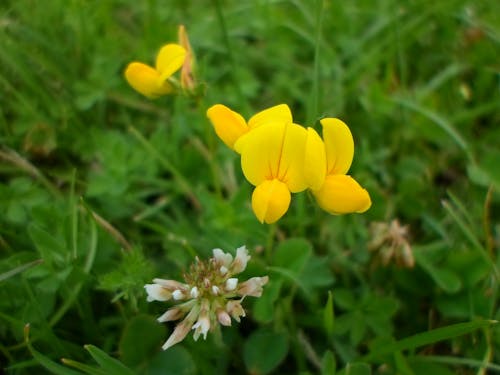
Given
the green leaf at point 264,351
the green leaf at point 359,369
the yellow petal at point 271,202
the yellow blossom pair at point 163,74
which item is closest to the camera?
the yellow petal at point 271,202

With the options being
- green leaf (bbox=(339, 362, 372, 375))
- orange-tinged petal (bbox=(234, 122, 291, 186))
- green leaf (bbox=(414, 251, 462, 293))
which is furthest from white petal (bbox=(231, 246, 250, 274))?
green leaf (bbox=(414, 251, 462, 293))

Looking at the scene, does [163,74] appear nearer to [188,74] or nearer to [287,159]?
[188,74]

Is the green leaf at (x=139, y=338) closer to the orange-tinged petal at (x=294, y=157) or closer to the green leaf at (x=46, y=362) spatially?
the green leaf at (x=46, y=362)

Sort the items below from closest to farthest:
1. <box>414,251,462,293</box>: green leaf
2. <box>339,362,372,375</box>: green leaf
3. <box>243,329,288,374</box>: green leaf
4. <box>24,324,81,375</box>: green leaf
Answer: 1. <box>24,324,81,375</box>: green leaf
2. <box>339,362,372,375</box>: green leaf
3. <box>243,329,288,374</box>: green leaf
4. <box>414,251,462,293</box>: green leaf

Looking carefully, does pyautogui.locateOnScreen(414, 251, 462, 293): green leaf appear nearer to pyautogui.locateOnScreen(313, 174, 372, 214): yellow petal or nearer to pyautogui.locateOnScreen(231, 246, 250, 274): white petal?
pyautogui.locateOnScreen(313, 174, 372, 214): yellow petal

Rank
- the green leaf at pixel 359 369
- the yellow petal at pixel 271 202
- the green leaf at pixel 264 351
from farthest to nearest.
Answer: the green leaf at pixel 264 351 < the green leaf at pixel 359 369 < the yellow petal at pixel 271 202

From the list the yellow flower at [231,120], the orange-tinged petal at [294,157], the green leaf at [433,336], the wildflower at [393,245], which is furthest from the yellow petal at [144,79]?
the green leaf at [433,336]
